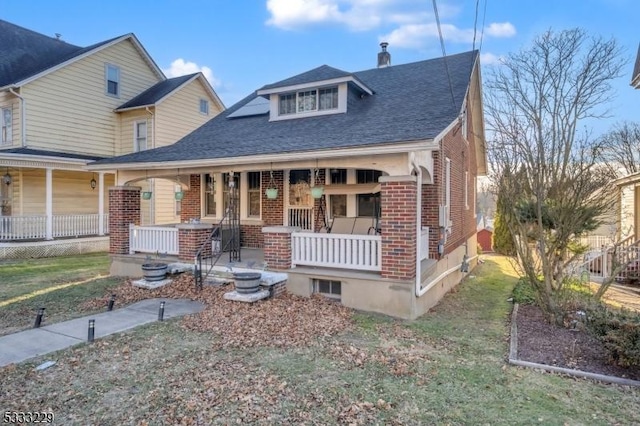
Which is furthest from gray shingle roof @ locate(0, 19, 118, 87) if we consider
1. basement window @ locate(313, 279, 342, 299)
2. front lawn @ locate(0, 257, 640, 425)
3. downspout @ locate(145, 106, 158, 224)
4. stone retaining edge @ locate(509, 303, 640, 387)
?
stone retaining edge @ locate(509, 303, 640, 387)

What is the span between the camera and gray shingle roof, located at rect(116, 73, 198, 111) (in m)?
18.1

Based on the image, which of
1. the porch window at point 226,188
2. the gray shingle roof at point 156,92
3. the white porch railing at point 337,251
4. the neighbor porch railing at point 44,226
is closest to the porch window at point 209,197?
the porch window at point 226,188

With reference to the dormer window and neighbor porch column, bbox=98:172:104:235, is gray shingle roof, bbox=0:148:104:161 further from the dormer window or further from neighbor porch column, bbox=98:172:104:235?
the dormer window

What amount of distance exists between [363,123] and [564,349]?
19.7ft

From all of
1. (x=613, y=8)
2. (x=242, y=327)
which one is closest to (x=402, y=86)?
(x=613, y=8)

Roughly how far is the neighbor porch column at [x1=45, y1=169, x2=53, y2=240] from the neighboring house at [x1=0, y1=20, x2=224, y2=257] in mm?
35

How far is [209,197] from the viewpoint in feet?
42.5

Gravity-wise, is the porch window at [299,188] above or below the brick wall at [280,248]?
above

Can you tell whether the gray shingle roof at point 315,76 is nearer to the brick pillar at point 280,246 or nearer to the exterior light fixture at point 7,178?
the brick pillar at point 280,246

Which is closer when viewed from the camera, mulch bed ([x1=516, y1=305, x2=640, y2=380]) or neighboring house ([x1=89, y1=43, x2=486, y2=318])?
mulch bed ([x1=516, y1=305, x2=640, y2=380])

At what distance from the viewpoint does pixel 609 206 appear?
8.31 metres

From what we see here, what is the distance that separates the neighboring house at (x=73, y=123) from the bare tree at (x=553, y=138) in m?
13.7

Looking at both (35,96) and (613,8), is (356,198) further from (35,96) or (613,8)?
(35,96)

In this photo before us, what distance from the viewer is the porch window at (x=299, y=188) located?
1148cm
